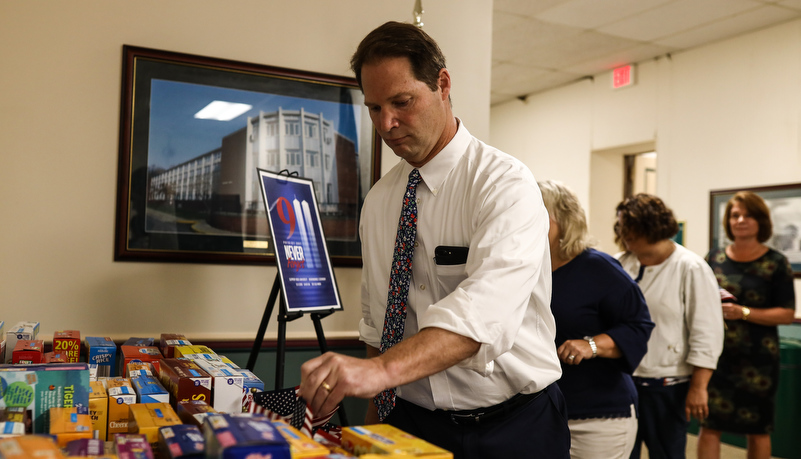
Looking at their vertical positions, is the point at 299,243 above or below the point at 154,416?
above

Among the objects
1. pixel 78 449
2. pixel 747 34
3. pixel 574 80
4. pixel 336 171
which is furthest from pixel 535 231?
pixel 574 80

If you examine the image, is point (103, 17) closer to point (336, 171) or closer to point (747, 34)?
point (336, 171)

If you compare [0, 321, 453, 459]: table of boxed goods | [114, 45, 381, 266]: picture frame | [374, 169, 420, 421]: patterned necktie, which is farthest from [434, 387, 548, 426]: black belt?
[114, 45, 381, 266]: picture frame

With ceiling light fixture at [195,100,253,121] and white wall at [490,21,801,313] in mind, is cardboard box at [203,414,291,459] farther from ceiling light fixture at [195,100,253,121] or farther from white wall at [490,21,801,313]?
white wall at [490,21,801,313]

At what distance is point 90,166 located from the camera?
2971mm

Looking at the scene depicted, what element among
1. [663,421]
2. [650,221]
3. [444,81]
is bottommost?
[663,421]

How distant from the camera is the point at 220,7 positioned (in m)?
3.20

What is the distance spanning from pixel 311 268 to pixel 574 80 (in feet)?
16.8

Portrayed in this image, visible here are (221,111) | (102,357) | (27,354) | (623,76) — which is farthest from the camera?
(623,76)

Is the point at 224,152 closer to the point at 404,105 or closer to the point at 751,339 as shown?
the point at 404,105

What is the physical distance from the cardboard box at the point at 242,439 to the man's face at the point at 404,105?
789mm

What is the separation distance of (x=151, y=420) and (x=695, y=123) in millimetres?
5726

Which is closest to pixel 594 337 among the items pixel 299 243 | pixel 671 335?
pixel 671 335

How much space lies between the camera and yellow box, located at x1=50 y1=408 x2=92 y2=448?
1.08 meters
